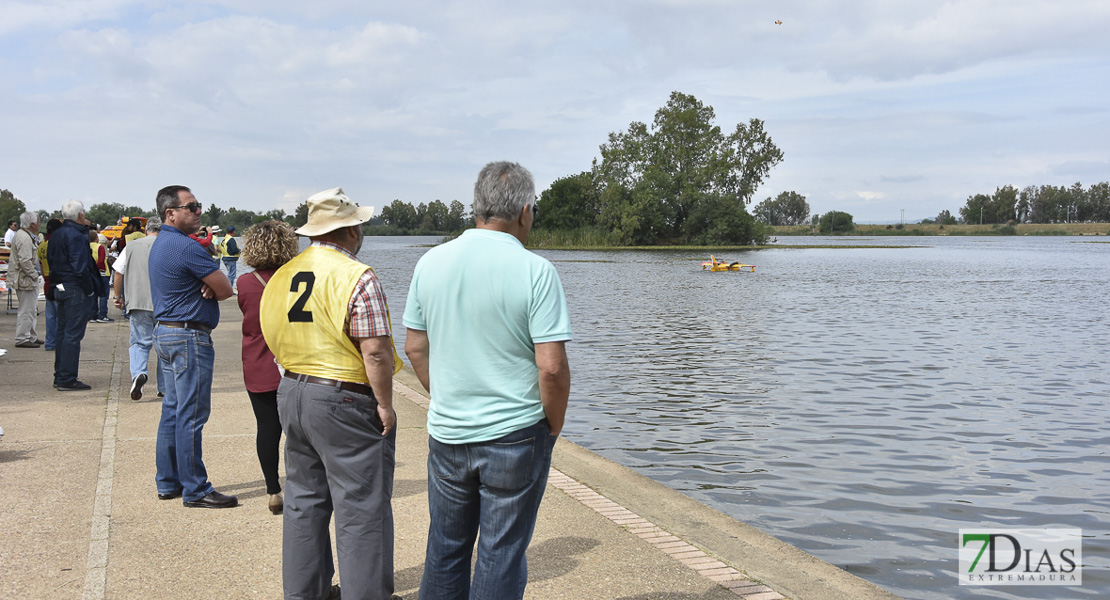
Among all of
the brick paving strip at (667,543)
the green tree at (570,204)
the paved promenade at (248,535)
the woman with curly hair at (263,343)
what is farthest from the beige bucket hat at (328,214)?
the green tree at (570,204)

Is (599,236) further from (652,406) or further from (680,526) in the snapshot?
(680,526)

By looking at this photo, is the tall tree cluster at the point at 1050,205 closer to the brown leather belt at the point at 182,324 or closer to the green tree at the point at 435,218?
the green tree at the point at 435,218

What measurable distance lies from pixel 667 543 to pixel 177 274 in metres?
3.40

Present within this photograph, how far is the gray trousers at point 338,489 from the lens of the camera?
12.1 ft

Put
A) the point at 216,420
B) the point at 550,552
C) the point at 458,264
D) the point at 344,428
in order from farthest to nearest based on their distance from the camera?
1. the point at 216,420
2. the point at 550,552
3. the point at 344,428
4. the point at 458,264

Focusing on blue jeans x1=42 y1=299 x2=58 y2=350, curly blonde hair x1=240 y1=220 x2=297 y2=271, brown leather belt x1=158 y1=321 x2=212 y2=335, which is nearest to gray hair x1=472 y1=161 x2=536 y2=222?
curly blonde hair x1=240 y1=220 x2=297 y2=271

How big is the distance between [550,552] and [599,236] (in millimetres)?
87113

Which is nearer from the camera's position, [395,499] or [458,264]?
[458,264]

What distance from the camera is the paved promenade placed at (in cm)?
438

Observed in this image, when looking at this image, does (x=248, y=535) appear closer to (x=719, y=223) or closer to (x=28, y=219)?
(x=28, y=219)

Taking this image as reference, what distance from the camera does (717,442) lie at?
984 centimetres

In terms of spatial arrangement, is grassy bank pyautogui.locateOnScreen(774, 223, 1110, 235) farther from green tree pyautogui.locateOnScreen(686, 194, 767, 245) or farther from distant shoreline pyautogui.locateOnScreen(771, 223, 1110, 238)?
green tree pyautogui.locateOnScreen(686, 194, 767, 245)

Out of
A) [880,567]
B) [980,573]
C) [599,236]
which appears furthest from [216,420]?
[599,236]

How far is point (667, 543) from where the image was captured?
513 cm
